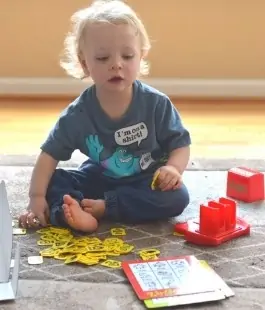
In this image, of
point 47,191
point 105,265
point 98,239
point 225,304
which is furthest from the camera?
point 47,191

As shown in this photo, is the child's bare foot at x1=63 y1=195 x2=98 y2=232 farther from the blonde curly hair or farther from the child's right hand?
the blonde curly hair

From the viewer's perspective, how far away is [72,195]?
4.43 ft

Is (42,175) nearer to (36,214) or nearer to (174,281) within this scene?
(36,214)

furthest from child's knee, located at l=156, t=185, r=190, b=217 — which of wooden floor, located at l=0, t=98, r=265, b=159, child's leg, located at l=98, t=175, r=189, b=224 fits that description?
wooden floor, located at l=0, t=98, r=265, b=159

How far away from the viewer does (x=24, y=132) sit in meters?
2.03

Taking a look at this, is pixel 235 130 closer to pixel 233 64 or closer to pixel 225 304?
pixel 233 64

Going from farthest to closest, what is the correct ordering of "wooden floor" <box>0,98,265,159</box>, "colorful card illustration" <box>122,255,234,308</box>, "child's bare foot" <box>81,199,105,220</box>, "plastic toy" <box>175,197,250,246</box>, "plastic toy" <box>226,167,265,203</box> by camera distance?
"wooden floor" <box>0,98,265,159</box> < "plastic toy" <box>226,167,265,203</box> < "child's bare foot" <box>81,199,105,220</box> < "plastic toy" <box>175,197,250,246</box> < "colorful card illustration" <box>122,255,234,308</box>

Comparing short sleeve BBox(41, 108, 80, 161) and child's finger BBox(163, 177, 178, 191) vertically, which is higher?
short sleeve BBox(41, 108, 80, 161)

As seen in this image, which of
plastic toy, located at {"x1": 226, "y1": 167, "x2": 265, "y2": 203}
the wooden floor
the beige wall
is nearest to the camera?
plastic toy, located at {"x1": 226, "y1": 167, "x2": 265, "y2": 203}

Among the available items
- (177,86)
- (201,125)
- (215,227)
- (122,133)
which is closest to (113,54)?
(122,133)

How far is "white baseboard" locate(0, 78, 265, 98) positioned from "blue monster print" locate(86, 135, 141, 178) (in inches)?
40.3

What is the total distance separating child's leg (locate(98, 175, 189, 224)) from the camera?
1.32 metres

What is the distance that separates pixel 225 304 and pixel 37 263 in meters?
0.32

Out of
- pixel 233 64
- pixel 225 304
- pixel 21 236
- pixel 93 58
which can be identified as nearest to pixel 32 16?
pixel 233 64
